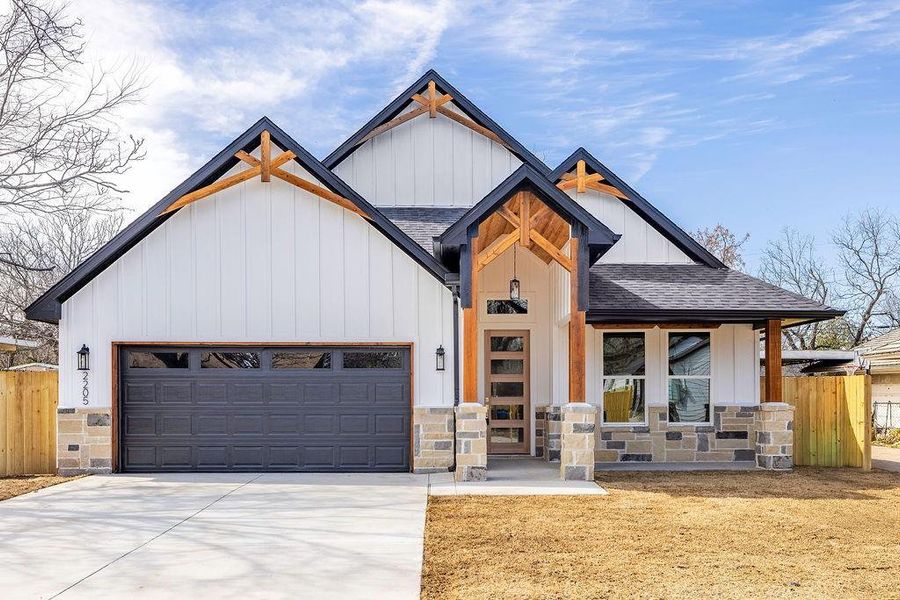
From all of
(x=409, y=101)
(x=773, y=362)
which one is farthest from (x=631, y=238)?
(x=409, y=101)

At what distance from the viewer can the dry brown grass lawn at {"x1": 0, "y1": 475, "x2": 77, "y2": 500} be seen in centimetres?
1060

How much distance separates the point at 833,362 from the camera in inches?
776

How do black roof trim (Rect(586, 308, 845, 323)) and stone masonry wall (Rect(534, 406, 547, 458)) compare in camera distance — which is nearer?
black roof trim (Rect(586, 308, 845, 323))

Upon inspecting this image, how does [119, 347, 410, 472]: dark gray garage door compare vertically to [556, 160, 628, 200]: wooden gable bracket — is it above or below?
below

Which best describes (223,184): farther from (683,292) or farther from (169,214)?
(683,292)

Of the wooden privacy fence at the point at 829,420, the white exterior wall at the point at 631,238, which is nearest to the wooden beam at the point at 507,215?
the white exterior wall at the point at 631,238

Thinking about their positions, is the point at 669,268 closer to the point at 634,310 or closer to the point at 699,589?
the point at 634,310

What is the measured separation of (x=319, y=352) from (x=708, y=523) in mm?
6404

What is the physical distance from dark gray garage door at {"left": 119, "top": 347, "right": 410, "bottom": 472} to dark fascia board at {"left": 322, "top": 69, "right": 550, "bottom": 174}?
438cm

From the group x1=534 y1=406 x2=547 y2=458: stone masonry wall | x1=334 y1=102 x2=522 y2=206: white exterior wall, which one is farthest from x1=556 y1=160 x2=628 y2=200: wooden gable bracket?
x1=534 y1=406 x2=547 y2=458: stone masonry wall

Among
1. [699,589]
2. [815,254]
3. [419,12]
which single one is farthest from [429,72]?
[815,254]

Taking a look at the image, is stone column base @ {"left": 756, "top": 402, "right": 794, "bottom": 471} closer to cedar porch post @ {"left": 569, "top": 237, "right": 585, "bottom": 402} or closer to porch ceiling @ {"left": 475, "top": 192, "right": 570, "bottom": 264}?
cedar porch post @ {"left": 569, "top": 237, "right": 585, "bottom": 402}

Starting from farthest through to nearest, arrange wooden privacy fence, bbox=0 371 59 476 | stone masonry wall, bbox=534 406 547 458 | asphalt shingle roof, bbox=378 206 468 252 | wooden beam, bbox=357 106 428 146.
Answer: wooden beam, bbox=357 106 428 146
stone masonry wall, bbox=534 406 547 458
asphalt shingle roof, bbox=378 206 468 252
wooden privacy fence, bbox=0 371 59 476

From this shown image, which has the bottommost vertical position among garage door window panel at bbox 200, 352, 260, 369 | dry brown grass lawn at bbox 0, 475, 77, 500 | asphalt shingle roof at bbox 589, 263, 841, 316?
dry brown grass lawn at bbox 0, 475, 77, 500
